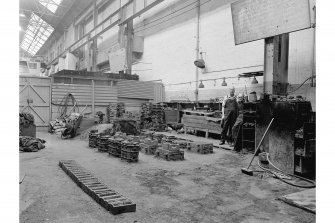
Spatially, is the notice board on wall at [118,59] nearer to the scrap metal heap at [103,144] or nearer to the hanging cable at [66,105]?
the hanging cable at [66,105]

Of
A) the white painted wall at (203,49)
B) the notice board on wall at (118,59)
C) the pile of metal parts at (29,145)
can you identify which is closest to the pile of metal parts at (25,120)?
the pile of metal parts at (29,145)

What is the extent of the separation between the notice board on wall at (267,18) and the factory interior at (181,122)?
3 cm

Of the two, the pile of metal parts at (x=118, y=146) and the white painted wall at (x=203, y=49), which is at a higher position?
the white painted wall at (x=203, y=49)

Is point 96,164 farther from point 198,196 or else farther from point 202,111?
point 202,111

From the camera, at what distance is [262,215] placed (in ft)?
12.6

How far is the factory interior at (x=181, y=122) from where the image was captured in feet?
13.5

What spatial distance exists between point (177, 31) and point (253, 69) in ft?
21.3

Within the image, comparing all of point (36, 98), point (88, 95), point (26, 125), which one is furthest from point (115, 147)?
point (88, 95)

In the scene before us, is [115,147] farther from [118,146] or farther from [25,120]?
[25,120]

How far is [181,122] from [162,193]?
10702 millimetres

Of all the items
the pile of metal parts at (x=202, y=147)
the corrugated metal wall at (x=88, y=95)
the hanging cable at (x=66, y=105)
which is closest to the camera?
the pile of metal parts at (x=202, y=147)

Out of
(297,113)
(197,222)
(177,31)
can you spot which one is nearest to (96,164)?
(197,222)

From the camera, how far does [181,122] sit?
1536 centimetres

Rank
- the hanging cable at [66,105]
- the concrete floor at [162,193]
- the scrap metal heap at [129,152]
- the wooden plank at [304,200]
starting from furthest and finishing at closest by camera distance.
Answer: the hanging cable at [66,105] < the scrap metal heap at [129,152] < the wooden plank at [304,200] < the concrete floor at [162,193]
